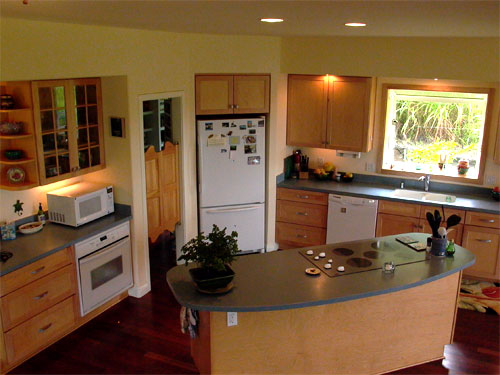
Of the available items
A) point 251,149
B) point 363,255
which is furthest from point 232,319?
point 251,149

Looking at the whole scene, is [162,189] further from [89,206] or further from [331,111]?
[331,111]

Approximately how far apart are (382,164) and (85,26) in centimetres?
362

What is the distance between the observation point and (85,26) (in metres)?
3.86

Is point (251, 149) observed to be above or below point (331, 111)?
below

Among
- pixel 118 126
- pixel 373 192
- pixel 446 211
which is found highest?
pixel 118 126

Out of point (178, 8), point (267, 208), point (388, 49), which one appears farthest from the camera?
point (267, 208)

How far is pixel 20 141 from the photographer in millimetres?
3941

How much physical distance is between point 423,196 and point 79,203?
364 centimetres

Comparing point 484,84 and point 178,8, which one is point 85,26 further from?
point 484,84

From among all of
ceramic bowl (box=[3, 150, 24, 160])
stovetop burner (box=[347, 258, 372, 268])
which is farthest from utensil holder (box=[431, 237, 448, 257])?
ceramic bowl (box=[3, 150, 24, 160])

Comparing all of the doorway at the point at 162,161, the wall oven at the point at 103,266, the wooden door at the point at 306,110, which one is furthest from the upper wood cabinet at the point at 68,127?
the wooden door at the point at 306,110

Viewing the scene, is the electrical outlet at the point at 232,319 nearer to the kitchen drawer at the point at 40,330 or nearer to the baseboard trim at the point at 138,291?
the kitchen drawer at the point at 40,330

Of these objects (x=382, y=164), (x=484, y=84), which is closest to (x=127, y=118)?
(x=382, y=164)

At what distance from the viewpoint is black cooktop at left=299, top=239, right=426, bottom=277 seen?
3596 mm
